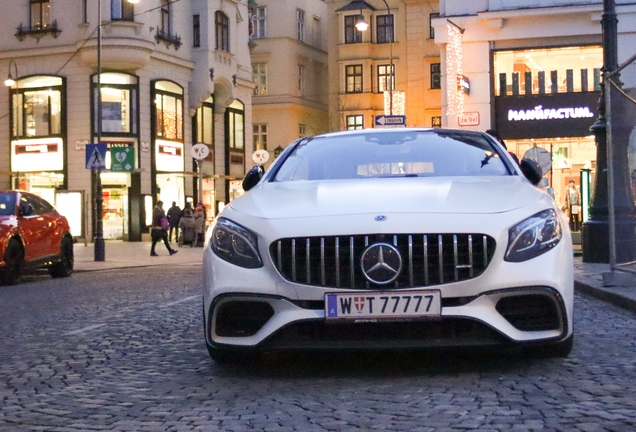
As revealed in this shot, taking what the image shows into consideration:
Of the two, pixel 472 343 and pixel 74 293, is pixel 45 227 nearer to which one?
pixel 74 293

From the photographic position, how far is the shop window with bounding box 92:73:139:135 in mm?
38875

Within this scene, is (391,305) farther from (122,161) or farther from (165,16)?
(165,16)

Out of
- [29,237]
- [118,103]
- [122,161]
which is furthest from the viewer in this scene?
[118,103]

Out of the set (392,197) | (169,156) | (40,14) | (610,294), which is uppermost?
(40,14)

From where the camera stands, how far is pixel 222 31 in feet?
146

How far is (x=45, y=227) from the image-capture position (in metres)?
17.6

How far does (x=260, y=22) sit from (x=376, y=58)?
21.6 feet

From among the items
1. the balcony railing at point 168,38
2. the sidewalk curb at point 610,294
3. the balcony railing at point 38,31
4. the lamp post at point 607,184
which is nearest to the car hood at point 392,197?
the sidewalk curb at point 610,294

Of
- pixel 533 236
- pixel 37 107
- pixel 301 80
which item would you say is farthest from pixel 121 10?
pixel 533 236

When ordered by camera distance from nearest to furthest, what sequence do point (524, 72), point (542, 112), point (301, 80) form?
point (524, 72) → point (542, 112) → point (301, 80)

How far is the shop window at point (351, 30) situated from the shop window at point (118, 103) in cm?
2200

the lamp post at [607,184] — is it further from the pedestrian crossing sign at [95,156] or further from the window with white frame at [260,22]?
the window with white frame at [260,22]

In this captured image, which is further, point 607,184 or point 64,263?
point 64,263

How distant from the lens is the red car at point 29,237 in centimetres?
1625
